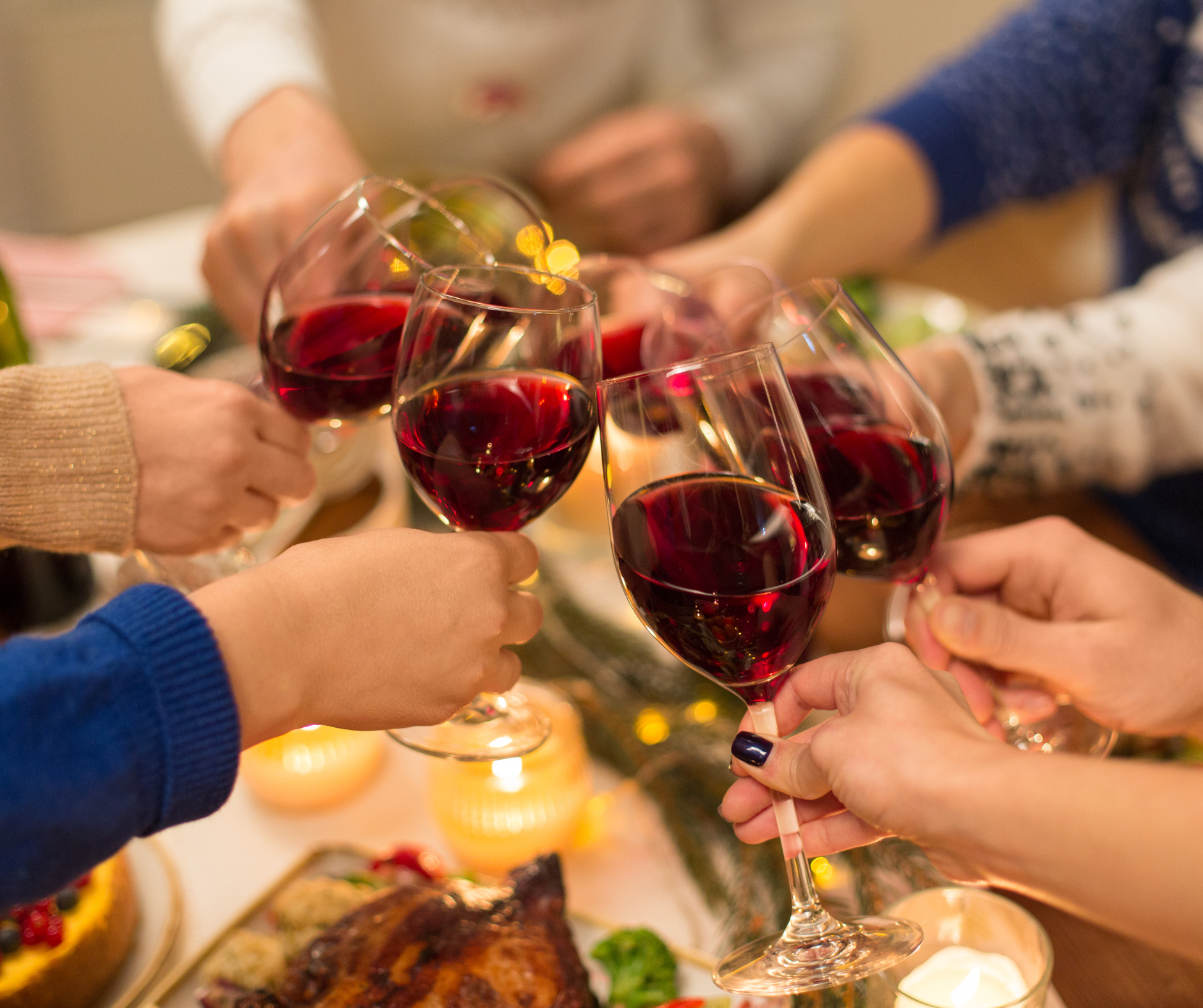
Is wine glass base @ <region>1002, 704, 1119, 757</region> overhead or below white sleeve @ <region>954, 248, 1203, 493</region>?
below

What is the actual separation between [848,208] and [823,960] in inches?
51.3

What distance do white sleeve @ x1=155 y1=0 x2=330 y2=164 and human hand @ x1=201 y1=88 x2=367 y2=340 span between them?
0.06m

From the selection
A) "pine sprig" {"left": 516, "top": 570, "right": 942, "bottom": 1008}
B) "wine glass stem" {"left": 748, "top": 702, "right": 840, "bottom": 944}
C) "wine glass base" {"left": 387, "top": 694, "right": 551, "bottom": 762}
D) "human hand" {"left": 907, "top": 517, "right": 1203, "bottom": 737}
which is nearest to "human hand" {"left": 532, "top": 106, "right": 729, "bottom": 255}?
"pine sprig" {"left": 516, "top": 570, "right": 942, "bottom": 1008}

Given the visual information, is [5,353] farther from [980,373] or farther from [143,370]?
[980,373]

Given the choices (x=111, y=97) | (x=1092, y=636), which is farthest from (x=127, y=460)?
(x=111, y=97)

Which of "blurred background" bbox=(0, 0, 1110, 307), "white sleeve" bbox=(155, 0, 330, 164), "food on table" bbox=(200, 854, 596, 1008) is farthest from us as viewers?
"blurred background" bbox=(0, 0, 1110, 307)

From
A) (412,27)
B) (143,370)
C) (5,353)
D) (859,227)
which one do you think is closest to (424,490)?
(143,370)

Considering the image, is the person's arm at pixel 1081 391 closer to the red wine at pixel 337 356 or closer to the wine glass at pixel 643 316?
the wine glass at pixel 643 316

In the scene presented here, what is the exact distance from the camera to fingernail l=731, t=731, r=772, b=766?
61 cm

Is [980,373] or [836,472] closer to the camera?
[836,472]

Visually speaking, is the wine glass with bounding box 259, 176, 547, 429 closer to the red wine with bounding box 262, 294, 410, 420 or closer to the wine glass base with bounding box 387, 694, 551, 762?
the red wine with bounding box 262, 294, 410, 420

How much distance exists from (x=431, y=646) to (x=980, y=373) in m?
0.80

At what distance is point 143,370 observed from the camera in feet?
2.46

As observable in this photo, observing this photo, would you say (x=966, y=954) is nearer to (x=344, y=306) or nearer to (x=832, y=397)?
(x=832, y=397)
